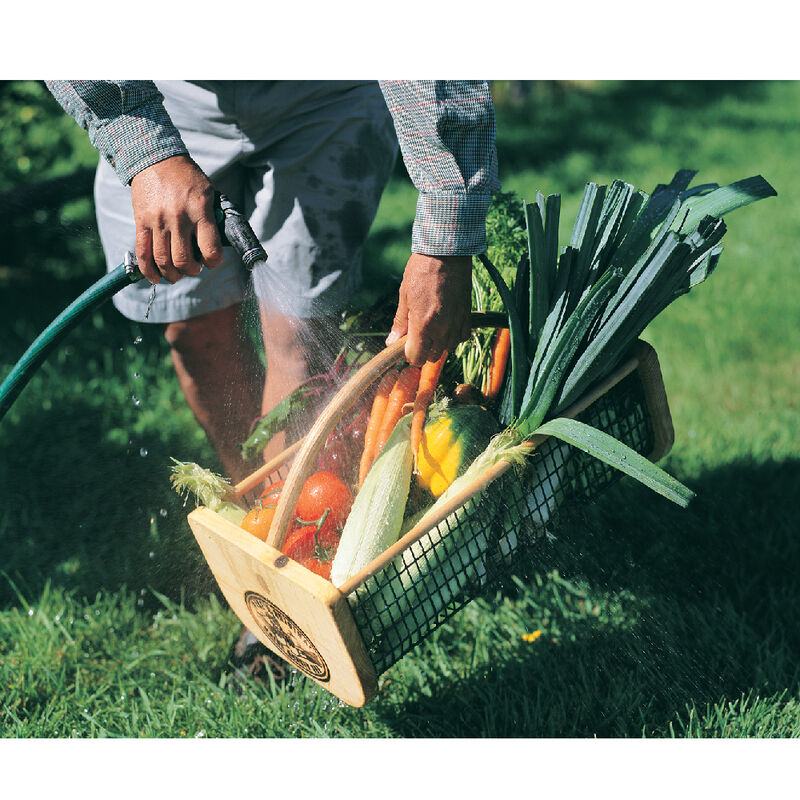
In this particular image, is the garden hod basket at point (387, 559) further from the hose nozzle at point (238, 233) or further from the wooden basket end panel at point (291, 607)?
the hose nozzle at point (238, 233)

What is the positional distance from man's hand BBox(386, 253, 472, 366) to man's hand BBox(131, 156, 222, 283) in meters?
0.43

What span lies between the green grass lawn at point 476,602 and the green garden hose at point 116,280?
92 cm

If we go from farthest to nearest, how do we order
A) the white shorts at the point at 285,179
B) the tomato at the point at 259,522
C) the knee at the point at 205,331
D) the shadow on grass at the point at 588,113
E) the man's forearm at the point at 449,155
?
the shadow on grass at the point at 588,113, the knee at the point at 205,331, the white shorts at the point at 285,179, the tomato at the point at 259,522, the man's forearm at the point at 449,155

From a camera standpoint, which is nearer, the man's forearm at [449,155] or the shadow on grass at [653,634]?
the man's forearm at [449,155]

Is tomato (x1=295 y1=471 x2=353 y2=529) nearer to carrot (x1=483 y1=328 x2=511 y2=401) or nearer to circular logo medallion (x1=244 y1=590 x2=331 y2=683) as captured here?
circular logo medallion (x1=244 y1=590 x2=331 y2=683)

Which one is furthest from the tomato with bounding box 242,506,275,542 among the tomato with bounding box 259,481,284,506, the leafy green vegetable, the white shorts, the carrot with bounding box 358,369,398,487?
the white shorts

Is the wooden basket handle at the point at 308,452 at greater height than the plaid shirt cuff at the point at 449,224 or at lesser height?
lesser

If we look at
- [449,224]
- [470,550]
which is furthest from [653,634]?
[449,224]

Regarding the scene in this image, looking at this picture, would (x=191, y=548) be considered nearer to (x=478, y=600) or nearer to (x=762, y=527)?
(x=478, y=600)

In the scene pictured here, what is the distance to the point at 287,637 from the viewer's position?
78.9 inches

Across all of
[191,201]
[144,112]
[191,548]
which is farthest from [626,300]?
[191,548]

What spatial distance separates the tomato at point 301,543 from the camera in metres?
2.06

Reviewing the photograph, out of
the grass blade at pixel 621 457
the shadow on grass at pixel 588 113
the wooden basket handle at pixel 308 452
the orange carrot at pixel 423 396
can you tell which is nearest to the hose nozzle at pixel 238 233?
the wooden basket handle at pixel 308 452
